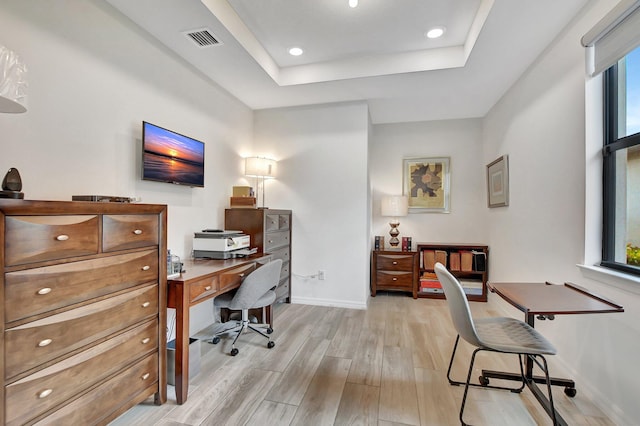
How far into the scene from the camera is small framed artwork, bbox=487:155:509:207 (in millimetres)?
3301

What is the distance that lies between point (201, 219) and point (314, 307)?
1.76 m

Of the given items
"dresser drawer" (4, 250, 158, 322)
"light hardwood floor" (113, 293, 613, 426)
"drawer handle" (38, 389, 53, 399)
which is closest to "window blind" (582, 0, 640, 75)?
"light hardwood floor" (113, 293, 613, 426)

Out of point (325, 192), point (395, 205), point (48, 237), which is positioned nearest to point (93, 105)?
point (48, 237)

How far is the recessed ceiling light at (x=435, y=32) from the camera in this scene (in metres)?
2.51

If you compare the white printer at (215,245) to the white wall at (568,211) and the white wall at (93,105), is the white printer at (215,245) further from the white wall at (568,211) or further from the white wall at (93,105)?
the white wall at (568,211)

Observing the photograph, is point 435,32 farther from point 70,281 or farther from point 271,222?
point 70,281

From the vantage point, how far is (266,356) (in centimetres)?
241

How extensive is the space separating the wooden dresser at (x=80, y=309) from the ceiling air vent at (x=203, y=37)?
1.47m

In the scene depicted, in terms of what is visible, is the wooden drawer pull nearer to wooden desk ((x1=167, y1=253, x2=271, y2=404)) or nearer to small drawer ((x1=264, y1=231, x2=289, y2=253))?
wooden desk ((x1=167, y1=253, x2=271, y2=404))

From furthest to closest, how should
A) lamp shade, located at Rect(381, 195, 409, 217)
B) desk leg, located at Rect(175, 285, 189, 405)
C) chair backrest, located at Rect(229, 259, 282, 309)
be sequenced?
1. lamp shade, located at Rect(381, 195, 409, 217)
2. chair backrest, located at Rect(229, 259, 282, 309)
3. desk leg, located at Rect(175, 285, 189, 405)

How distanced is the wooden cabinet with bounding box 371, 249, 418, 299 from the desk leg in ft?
9.46

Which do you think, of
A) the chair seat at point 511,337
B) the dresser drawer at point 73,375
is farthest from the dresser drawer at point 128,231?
the chair seat at point 511,337

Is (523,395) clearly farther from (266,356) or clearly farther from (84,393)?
(84,393)

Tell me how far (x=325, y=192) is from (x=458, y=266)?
7.02 feet
